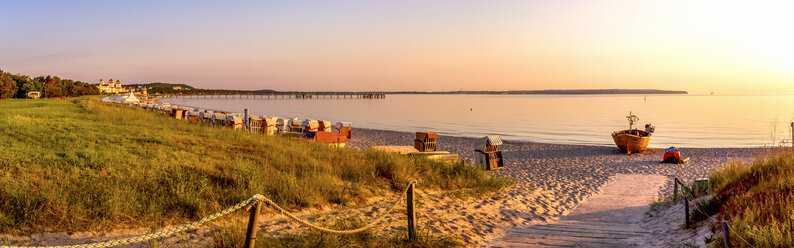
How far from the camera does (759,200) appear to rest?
208 inches

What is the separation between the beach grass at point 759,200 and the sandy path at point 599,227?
1.10 metres

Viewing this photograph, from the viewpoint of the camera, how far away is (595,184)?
458 inches

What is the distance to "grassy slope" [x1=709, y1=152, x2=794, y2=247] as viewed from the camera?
415 cm

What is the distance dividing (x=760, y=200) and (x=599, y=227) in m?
2.04

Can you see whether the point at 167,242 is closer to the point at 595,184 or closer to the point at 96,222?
the point at 96,222

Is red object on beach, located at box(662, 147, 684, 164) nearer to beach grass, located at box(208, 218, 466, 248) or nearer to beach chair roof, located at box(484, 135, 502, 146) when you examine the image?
beach chair roof, located at box(484, 135, 502, 146)

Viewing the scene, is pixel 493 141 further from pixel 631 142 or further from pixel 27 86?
pixel 27 86

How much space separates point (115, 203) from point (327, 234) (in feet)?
7.97

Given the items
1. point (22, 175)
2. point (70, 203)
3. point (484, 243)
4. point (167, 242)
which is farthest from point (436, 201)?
point (22, 175)

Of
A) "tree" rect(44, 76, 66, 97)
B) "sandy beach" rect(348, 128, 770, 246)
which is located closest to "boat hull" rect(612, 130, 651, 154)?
"sandy beach" rect(348, 128, 770, 246)

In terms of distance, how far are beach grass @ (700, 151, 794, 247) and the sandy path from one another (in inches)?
43.3

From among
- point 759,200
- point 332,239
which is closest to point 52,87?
point 332,239

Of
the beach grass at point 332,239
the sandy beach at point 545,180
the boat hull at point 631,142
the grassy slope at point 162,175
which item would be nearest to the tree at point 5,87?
the grassy slope at point 162,175

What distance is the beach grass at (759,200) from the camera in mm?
4152
